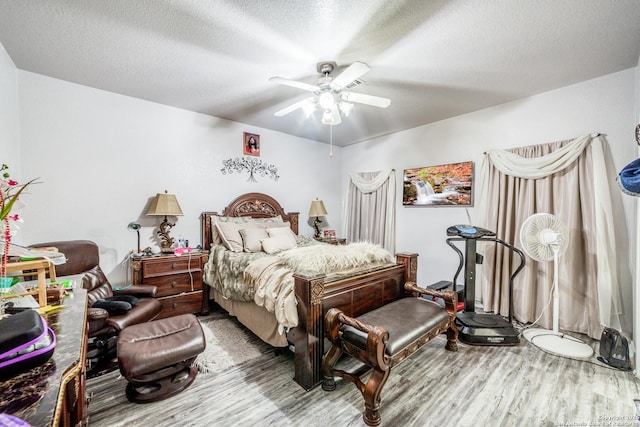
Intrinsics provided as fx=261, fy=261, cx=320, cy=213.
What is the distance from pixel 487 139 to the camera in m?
3.35

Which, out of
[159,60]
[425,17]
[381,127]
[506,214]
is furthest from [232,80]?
[506,214]

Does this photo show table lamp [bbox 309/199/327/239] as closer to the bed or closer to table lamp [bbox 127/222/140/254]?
the bed

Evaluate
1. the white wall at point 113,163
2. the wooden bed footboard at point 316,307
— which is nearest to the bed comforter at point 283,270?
the wooden bed footboard at point 316,307

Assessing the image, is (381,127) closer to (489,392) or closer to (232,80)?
(232,80)

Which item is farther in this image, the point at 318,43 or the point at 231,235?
the point at 231,235

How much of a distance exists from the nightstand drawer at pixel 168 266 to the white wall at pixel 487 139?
10.1 feet

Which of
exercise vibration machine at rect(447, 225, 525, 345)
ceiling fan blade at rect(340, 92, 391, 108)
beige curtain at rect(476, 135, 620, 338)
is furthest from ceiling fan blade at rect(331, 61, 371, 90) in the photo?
beige curtain at rect(476, 135, 620, 338)

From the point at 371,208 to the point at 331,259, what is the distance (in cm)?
260

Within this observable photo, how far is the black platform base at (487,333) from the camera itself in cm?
249

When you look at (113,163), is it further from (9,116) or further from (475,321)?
(475,321)

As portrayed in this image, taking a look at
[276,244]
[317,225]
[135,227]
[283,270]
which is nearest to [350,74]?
[283,270]

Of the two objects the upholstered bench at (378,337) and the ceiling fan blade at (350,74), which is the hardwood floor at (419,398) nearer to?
the upholstered bench at (378,337)

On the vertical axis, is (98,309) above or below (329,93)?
below

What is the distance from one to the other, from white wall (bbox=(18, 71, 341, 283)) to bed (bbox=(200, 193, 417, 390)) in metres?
0.59
